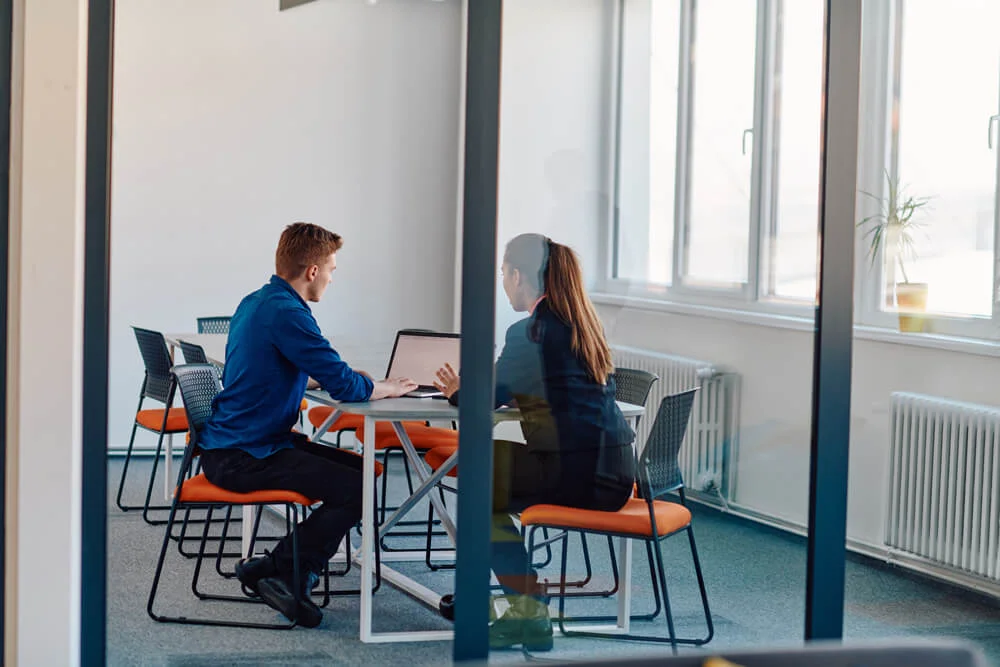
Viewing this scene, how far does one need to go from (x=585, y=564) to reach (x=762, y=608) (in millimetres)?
584

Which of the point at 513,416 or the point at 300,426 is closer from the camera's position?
the point at 513,416

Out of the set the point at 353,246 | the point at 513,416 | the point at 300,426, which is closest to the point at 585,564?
the point at 513,416

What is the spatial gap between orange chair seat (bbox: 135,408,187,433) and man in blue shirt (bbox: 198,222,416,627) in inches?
26.6

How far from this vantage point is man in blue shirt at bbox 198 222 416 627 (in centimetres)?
371

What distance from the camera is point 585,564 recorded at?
3.00 metres

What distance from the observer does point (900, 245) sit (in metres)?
4.08

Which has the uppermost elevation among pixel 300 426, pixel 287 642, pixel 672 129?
pixel 672 129

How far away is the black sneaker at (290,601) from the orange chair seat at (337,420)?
1.03 m

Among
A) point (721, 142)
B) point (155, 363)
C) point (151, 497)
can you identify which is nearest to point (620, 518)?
point (721, 142)

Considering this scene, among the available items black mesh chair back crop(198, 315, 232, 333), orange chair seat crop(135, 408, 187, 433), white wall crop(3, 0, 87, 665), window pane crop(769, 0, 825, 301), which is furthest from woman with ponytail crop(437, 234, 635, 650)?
black mesh chair back crop(198, 315, 232, 333)

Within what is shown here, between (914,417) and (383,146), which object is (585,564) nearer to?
(914,417)

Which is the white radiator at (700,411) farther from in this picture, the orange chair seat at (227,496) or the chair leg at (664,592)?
the orange chair seat at (227,496)

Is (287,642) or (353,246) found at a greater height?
(353,246)

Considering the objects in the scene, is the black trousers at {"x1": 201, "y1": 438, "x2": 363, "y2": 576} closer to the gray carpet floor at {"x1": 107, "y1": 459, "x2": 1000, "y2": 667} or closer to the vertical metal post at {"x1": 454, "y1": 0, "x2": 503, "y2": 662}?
the gray carpet floor at {"x1": 107, "y1": 459, "x2": 1000, "y2": 667}
